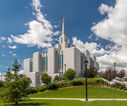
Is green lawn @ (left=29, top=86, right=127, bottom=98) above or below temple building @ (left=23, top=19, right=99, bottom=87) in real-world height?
below

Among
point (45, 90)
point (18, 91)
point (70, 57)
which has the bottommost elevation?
point (45, 90)

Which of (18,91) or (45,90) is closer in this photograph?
(18,91)

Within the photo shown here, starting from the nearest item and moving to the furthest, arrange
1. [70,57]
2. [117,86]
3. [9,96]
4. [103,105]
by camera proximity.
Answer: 1. [103,105]
2. [9,96]
3. [117,86]
4. [70,57]

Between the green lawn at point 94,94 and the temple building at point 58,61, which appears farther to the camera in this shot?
the temple building at point 58,61

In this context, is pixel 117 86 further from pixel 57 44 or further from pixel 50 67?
pixel 57 44

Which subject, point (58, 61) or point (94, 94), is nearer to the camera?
point (94, 94)

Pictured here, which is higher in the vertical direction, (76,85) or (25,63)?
(25,63)

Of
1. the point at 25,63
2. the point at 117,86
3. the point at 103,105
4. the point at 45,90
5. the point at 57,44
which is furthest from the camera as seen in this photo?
the point at 25,63

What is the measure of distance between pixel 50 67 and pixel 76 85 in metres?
65.3

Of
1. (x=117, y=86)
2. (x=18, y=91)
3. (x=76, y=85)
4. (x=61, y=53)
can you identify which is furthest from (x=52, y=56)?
(x=18, y=91)

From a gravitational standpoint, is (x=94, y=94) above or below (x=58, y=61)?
below

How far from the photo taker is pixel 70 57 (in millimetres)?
99000

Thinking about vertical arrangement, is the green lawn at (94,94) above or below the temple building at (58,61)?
below

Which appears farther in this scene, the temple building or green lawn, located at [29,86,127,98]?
the temple building
